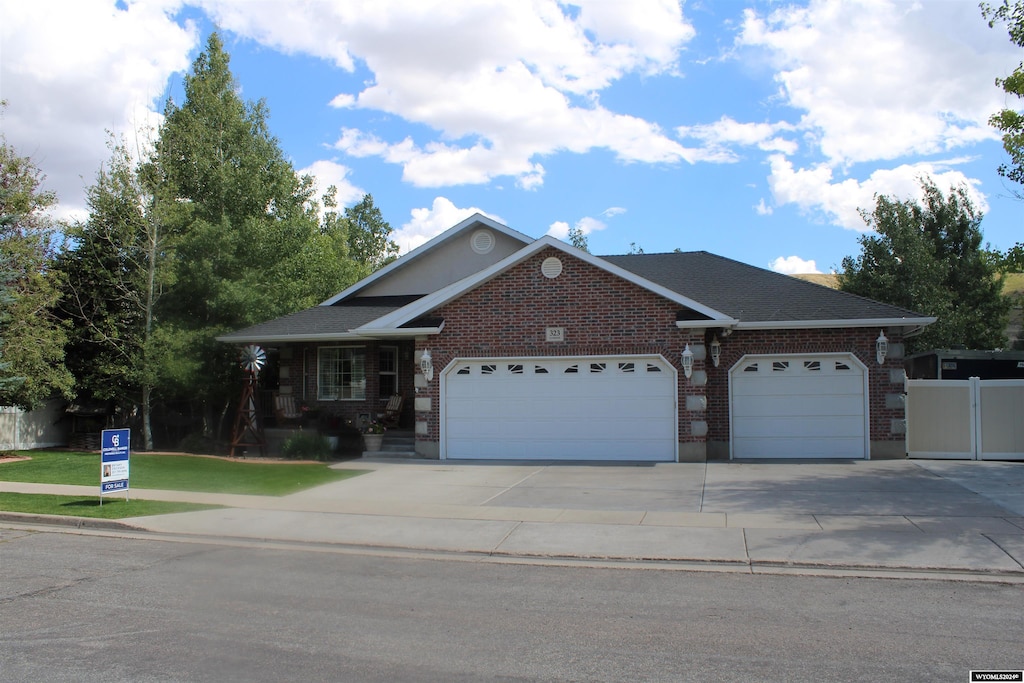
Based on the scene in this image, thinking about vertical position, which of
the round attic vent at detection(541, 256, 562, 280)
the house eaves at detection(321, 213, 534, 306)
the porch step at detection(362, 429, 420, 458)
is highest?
the house eaves at detection(321, 213, 534, 306)

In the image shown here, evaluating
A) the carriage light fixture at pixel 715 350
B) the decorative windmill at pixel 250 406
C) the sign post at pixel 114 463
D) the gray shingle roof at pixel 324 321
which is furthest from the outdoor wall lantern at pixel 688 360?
the sign post at pixel 114 463

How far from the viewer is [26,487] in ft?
47.2

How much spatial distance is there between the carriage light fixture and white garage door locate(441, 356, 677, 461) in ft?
3.99

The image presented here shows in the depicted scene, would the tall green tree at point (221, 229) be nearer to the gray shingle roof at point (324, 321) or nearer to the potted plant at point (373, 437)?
the gray shingle roof at point (324, 321)

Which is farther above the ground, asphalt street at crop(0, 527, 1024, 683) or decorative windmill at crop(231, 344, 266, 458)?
decorative windmill at crop(231, 344, 266, 458)

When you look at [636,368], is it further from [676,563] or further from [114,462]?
[114,462]

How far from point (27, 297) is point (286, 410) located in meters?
6.72

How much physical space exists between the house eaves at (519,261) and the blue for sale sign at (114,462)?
617cm

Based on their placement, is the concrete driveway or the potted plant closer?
the concrete driveway

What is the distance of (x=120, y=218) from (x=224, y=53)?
11.5 metres

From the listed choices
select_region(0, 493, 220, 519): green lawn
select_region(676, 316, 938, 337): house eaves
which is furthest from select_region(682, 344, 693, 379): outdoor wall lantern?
select_region(0, 493, 220, 519): green lawn

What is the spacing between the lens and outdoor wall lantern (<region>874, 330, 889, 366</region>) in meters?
16.7

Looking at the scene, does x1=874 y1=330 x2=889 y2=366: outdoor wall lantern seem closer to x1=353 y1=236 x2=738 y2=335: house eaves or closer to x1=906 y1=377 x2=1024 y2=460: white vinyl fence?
x1=906 y1=377 x2=1024 y2=460: white vinyl fence

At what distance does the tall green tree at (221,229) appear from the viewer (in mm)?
21314
